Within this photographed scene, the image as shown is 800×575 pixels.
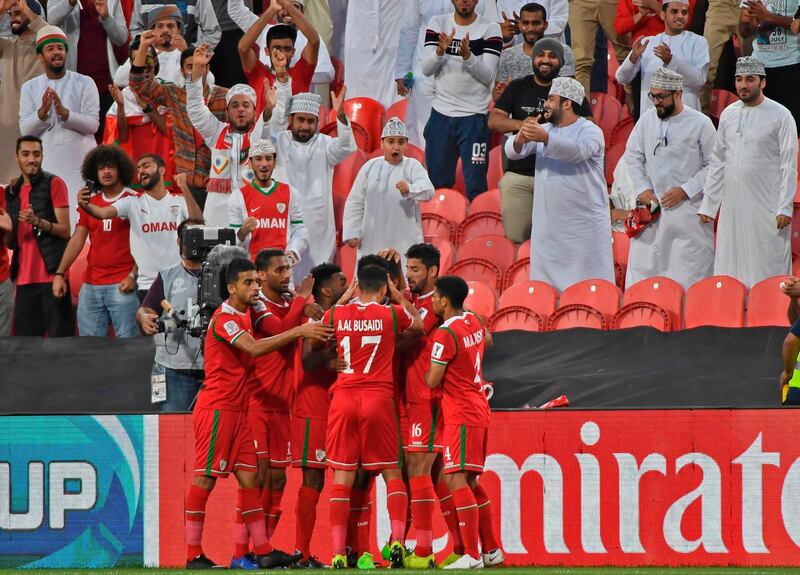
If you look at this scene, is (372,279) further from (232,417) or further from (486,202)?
(486,202)

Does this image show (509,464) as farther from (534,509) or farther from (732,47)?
(732,47)

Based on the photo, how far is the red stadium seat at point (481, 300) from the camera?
12.6m

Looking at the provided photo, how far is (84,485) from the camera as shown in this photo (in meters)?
10.1

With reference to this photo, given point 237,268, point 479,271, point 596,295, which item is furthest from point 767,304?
point 237,268

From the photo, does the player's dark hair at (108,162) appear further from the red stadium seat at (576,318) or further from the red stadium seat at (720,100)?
the red stadium seat at (720,100)

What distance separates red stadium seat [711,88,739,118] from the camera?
48.7ft

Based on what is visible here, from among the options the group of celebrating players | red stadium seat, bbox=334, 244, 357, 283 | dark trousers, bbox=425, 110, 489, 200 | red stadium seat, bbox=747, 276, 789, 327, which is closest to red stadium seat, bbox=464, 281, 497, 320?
red stadium seat, bbox=334, 244, 357, 283

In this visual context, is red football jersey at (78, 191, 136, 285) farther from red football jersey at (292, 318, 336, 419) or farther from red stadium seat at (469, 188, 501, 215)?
red football jersey at (292, 318, 336, 419)

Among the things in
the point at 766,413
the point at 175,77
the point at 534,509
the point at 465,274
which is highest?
the point at 175,77

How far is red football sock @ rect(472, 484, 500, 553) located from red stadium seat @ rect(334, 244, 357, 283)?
451 cm

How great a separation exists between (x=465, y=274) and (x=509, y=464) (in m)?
3.76

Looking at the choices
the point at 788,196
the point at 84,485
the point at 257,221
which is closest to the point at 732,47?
the point at 788,196

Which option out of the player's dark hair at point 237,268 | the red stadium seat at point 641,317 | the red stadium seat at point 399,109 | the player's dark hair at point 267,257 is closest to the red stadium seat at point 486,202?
the red stadium seat at point 399,109

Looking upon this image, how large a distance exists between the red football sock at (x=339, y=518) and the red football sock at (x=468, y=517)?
688 mm
